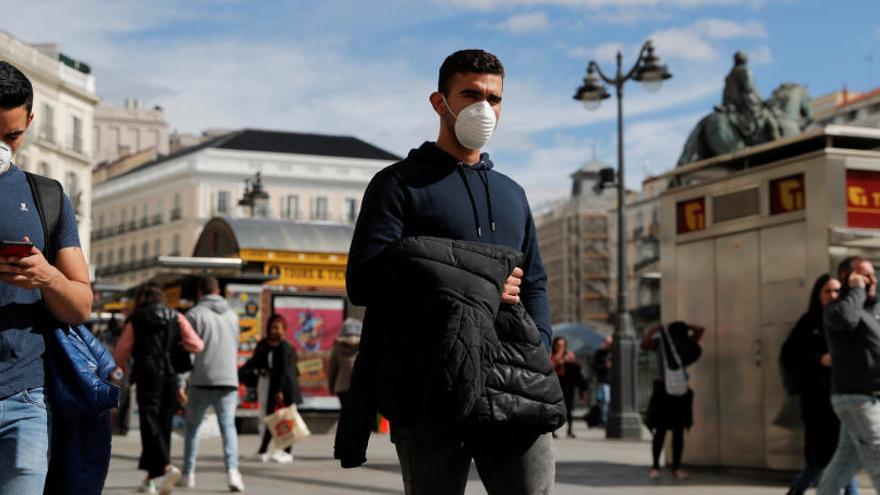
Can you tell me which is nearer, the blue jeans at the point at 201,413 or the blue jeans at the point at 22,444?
the blue jeans at the point at 22,444

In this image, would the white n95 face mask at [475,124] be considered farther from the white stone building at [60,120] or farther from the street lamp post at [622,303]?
the white stone building at [60,120]

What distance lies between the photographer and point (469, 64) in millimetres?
4270

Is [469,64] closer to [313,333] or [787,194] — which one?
[787,194]

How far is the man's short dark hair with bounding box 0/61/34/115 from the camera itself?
3.84m

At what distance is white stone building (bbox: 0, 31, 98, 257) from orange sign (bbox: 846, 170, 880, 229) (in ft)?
213

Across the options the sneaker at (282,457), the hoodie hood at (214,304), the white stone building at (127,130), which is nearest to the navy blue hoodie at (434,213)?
the hoodie hood at (214,304)

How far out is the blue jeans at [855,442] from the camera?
847cm

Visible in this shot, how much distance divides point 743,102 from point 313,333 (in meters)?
8.53

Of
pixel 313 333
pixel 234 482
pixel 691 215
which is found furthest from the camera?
pixel 313 333

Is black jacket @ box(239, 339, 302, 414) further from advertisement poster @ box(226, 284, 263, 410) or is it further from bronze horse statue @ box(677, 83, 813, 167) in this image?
advertisement poster @ box(226, 284, 263, 410)

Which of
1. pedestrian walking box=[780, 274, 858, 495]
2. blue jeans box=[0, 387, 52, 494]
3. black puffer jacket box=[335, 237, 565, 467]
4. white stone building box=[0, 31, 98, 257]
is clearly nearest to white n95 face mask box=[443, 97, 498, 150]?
black puffer jacket box=[335, 237, 565, 467]

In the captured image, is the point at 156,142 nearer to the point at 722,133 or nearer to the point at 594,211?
the point at 594,211

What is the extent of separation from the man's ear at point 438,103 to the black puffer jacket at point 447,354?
50 cm

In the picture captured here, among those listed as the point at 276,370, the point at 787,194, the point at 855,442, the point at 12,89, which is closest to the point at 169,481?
the point at 276,370
